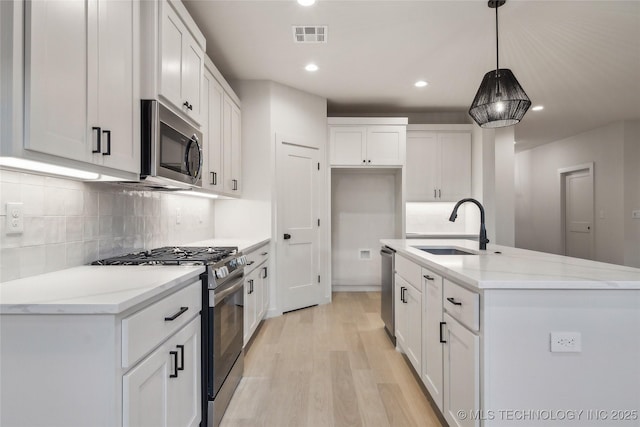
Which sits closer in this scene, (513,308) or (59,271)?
(513,308)

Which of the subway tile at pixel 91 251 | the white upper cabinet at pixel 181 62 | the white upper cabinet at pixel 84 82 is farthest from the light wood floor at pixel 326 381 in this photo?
the white upper cabinet at pixel 181 62

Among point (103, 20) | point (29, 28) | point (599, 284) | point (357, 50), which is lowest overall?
point (599, 284)

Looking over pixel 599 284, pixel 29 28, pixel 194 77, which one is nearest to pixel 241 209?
pixel 194 77

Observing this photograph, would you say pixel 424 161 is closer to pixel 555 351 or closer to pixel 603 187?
pixel 603 187

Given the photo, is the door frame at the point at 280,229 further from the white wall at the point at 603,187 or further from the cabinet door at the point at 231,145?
the white wall at the point at 603,187

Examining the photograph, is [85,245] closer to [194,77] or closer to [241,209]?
[194,77]

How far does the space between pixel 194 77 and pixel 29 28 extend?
132cm

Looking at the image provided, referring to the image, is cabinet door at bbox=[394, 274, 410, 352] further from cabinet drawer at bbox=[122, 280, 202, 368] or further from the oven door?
cabinet drawer at bbox=[122, 280, 202, 368]

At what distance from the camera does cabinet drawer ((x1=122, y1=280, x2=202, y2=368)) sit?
1092mm

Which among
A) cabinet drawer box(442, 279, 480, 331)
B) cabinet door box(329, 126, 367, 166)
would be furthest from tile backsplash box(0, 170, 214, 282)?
cabinet door box(329, 126, 367, 166)

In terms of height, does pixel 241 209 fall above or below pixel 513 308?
above

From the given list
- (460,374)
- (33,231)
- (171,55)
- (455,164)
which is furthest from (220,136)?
(455,164)

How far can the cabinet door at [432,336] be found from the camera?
1.88 m

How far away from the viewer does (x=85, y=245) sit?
179cm
